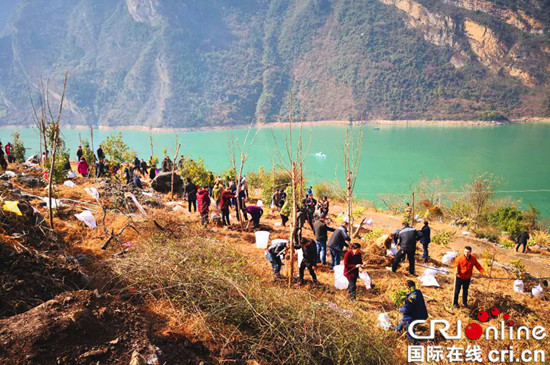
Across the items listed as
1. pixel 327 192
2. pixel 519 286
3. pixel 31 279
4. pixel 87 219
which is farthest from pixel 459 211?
pixel 31 279

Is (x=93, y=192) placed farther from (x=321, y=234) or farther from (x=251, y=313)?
(x=251, y=313)

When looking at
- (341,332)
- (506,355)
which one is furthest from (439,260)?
(341,332)

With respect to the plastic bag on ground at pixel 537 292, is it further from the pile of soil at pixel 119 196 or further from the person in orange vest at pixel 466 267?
the pile of soil at pixel 119 196

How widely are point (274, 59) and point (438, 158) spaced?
121378 millimetres

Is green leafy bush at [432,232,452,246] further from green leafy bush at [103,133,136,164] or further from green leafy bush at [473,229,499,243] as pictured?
green leafy bush at [103,133,136,164]

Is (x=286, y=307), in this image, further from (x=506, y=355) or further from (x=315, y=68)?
(x=315, y=68)

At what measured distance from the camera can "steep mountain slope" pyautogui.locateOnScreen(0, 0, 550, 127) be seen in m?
110

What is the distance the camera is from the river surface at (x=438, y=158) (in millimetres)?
36031

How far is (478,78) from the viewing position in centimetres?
11025

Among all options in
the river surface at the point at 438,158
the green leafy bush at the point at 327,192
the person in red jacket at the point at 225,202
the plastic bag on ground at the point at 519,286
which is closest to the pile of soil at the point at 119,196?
the person in red jacket at the point at 225,202

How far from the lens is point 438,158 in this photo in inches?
2087

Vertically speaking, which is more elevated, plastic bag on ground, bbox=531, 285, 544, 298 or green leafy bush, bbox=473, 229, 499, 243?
plastic bag on ground, bbox=531, 285, 544, 298

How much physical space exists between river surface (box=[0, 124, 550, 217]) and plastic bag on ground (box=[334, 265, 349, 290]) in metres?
18.6

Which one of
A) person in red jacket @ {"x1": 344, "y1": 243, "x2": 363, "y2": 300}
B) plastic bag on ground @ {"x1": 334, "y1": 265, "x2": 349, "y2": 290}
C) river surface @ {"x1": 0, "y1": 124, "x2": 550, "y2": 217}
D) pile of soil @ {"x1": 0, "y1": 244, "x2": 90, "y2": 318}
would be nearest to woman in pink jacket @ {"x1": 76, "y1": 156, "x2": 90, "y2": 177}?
pile of soil @ {"x1": 0, "y1": 244, "x2": 90, "y2": 318}
